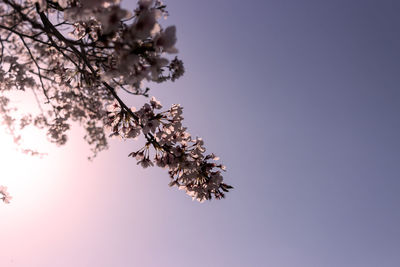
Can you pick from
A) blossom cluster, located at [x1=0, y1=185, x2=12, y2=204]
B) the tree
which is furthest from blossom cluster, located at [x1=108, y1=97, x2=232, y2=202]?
blossom cluster, located at [x1=0, y1=185, x2=12, y2=204]

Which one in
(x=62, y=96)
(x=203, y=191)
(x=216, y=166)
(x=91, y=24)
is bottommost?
(x=203, y=191)

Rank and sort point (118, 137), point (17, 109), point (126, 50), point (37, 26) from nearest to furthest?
point (126, 50), point (37, 26), point (118, 137), point (17, 109)

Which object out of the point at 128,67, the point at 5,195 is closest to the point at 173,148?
the point at 128,67

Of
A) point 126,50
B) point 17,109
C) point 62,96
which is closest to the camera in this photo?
point 126,50

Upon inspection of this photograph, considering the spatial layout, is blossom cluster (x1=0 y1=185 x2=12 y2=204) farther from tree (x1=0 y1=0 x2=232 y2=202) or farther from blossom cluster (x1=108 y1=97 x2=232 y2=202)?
blossom cluster (x1=108 y1=97 x2=232 y2=202)

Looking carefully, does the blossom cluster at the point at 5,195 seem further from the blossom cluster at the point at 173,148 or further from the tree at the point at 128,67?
the blossom cluster at the point at 173,148

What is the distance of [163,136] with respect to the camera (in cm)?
391

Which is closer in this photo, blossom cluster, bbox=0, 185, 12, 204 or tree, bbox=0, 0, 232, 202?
tree, bbox=0, 0, 232, 202

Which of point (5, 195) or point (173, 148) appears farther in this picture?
point (5, 195)

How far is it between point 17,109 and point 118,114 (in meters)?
8.68

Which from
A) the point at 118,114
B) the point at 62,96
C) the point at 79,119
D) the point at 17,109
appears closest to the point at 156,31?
the point at 118,114

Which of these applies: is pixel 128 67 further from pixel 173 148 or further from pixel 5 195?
pixel 5 195

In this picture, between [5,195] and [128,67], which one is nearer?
[128,67]

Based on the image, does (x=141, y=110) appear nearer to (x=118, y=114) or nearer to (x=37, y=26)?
(x=118, y=114)
